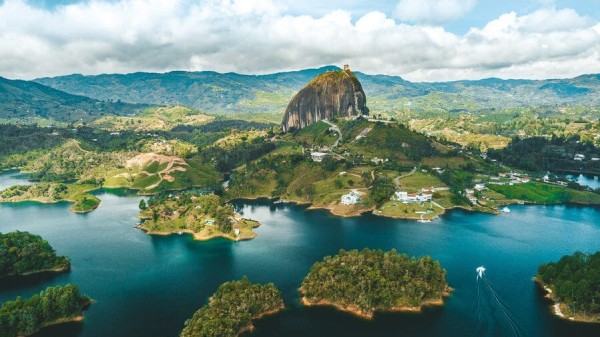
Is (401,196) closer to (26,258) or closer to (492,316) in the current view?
(492,316)

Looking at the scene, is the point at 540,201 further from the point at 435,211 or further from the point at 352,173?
the point at 352,173

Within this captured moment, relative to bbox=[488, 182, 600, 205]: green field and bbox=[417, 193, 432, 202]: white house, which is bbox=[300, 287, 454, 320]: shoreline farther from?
bbox=[488, 182, 600, 205]: green field

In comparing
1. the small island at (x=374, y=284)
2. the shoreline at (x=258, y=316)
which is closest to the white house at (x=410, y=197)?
the small island at (x=374, y=284)

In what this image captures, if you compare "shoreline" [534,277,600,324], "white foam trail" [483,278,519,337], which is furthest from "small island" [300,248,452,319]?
"shoreline" [534,277,600,324]

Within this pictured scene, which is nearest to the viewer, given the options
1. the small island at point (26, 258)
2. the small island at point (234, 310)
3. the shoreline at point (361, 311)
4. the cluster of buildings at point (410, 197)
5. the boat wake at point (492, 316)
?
the small island at point (234, 310)

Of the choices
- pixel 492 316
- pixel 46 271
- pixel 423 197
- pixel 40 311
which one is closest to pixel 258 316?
pixel 40 311

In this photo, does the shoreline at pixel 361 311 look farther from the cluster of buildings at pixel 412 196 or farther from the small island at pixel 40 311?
the cluster of buildings at pixel 412 196
